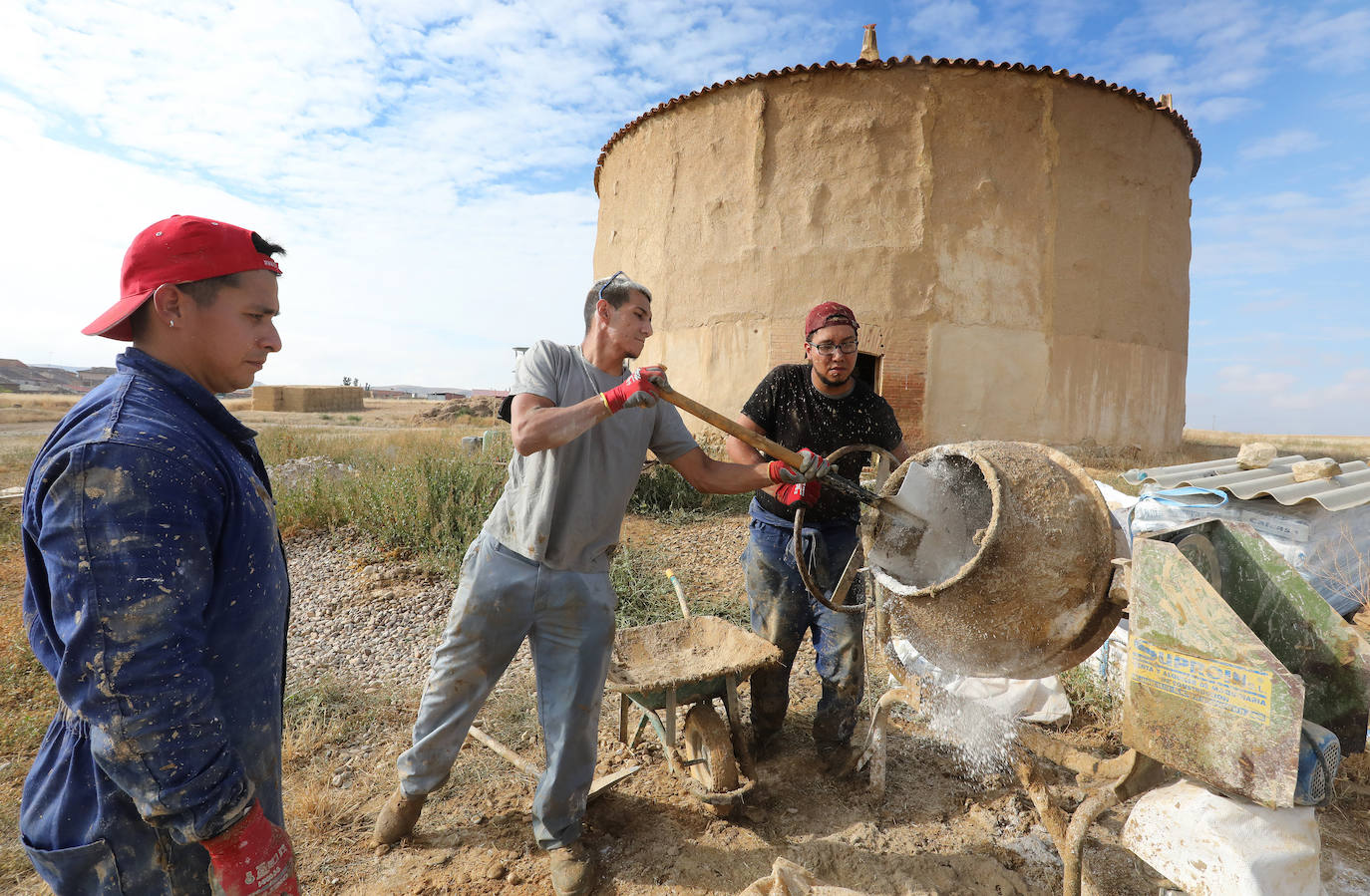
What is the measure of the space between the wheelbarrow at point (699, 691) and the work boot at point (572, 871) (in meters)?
0.53

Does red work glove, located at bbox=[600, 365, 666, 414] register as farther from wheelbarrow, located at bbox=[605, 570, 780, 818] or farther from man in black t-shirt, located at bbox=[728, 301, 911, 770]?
wheelbarrow, located at bbox=[605, 570, 780, 818]

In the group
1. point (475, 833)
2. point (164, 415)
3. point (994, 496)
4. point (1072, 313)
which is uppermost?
point (1072, 313)

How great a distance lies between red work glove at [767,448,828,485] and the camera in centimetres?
242

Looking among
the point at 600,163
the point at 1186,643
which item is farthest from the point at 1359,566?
the point at 600,163

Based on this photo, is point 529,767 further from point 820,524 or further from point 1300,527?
point 1300,527

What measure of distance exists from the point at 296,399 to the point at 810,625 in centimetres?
2902

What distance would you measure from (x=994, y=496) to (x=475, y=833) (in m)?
2.40

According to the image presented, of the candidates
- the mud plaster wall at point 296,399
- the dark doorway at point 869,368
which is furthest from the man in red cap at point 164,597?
the mud plaster wall at point 296,399

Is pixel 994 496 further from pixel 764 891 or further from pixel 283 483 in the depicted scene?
pixel 283 483

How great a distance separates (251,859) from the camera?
125cm

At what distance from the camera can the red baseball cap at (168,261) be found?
132cm

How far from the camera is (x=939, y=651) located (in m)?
2.25

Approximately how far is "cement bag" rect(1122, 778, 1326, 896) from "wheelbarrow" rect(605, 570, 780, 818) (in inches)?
58.4

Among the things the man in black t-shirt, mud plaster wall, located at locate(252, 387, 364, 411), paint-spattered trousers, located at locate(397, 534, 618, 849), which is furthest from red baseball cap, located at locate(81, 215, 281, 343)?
mud plaster wall, located at locate(252, 387, 364, 411)
